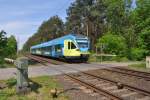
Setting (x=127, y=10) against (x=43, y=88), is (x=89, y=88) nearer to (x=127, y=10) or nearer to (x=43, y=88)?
(x=43, y=88)

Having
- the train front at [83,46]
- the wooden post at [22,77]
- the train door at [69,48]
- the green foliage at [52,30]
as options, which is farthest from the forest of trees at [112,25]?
the wooden post at [22,77]

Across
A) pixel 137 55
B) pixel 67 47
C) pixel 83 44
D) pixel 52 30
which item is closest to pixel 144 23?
pixel 83 44

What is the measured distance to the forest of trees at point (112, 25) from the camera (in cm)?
3478

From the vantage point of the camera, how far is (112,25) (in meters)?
78.6

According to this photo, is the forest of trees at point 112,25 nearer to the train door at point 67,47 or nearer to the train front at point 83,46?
the train front at point 83,46

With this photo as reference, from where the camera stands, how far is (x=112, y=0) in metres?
70.1

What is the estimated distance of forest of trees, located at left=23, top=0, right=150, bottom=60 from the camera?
3478cm

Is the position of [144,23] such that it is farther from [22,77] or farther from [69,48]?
[22,77]

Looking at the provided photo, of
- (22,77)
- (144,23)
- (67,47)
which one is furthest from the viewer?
(67,47)

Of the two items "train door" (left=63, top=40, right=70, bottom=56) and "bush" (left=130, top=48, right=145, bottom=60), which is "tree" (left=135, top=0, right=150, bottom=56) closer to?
"bush" (left=130, top=48, right=145, bottom=60)

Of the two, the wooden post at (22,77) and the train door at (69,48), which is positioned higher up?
the train door at (69,48)

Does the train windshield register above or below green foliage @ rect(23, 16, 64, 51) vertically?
below

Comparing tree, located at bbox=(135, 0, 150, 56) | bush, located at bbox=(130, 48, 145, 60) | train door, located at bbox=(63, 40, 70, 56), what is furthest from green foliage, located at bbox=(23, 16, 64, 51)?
tree, located at bbox=(135, 0, 150, 56)

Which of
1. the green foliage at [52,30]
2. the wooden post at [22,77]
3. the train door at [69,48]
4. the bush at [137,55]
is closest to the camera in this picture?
the wooden post at [22,77]
